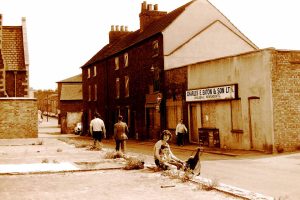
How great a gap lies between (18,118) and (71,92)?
145 feet

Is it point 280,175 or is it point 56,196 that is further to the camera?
point 280,175

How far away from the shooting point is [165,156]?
1194cm

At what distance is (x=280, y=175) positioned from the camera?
11.9m

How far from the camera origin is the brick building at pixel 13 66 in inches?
1240

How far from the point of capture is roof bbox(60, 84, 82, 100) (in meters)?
71.0

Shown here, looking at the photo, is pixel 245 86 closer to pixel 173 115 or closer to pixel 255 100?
pixel 255 100

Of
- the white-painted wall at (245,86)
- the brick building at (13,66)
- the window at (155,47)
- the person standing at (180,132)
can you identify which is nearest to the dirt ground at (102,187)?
the white-painted wall at (245,86)

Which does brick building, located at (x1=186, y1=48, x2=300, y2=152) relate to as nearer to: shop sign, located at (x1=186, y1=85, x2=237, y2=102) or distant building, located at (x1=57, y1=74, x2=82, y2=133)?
shop sign, located at (x1=186, y1=85, x2=237, y2=102)

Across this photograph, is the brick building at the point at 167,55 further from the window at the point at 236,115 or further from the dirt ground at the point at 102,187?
the dirt ground at the point at 102,187

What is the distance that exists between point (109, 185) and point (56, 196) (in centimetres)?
162

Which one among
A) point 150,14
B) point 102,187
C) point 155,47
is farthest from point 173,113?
point 102,187

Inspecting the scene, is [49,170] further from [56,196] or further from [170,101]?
[170,101]

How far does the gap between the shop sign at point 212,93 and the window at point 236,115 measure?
1.42ft

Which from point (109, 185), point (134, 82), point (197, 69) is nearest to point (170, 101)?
point (197, 69)
